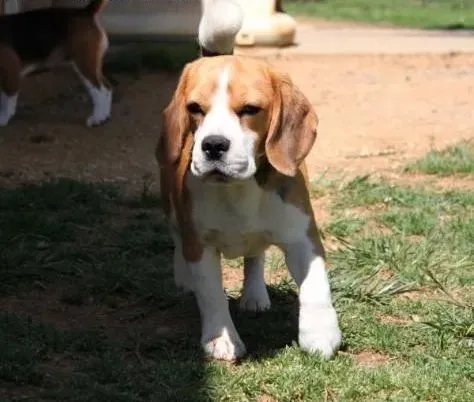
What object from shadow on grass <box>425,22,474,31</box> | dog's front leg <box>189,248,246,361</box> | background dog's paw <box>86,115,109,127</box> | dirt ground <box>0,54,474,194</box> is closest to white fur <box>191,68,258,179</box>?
dog's front leg <box>189,248,246,361</box>

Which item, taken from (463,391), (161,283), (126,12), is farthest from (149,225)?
(126,12)

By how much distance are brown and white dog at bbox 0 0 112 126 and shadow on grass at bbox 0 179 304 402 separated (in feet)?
7.77

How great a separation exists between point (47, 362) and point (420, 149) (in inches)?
183

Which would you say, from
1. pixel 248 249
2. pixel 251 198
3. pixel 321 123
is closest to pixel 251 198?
pixel 251 198

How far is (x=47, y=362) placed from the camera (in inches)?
172

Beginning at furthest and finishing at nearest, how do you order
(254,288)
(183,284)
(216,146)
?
(183,284) < (254,288) < (216,146)

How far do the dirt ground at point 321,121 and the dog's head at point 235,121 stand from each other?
320cm

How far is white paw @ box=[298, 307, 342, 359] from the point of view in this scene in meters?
4.36

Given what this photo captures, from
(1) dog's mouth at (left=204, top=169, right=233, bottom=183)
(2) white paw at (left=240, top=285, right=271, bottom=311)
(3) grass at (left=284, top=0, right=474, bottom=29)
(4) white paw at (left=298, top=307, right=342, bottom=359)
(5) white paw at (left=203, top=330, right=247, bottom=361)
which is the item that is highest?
(1) dog's mouth at (left=204, top=169, right=233, bottom=183)

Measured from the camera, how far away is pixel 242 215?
4363 mm

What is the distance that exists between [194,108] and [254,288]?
1.03 meters

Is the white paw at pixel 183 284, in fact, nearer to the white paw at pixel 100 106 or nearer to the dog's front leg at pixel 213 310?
the dog's front leg at pixel 213 310

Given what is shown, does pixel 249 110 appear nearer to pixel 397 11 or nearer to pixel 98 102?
pixel 98 102

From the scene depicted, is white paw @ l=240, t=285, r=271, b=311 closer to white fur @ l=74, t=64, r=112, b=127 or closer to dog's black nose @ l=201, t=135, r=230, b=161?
dog's black nose @ l=201, t=135, r=230, b=161
